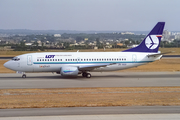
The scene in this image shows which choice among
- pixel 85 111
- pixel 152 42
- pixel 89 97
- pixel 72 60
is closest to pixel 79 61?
pixel 72 60

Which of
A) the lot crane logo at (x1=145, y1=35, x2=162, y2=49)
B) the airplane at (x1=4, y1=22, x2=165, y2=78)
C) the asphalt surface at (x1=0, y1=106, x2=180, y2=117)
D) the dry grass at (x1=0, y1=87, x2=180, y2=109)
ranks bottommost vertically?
the dry grass at (x1=0, y1=87, x2=180, y2=109)

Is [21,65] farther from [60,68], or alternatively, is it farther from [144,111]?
[144,111]

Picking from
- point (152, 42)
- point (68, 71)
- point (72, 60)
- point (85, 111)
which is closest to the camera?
point (85, 111)

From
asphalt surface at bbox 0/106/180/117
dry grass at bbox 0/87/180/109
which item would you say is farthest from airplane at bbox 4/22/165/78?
asphalt surface at bbox 0/106/180/117

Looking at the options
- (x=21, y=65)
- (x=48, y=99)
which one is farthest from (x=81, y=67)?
(x=48, y=99)

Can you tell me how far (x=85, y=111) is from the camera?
16812 mm

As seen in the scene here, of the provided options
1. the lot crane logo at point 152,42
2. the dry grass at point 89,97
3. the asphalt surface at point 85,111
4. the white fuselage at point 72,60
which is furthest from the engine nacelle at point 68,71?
the asphalt surface at point 85,111

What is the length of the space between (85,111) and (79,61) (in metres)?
19.2

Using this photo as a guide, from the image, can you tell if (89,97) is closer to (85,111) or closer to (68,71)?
(85,111)

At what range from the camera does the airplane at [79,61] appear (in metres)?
35.2

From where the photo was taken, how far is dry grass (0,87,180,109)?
63.5 feet

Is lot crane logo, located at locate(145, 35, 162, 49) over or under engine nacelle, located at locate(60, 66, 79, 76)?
over

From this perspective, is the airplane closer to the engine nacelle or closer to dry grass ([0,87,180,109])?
the engine nacelle

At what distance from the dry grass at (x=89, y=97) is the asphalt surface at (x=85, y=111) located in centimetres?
122
